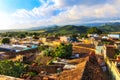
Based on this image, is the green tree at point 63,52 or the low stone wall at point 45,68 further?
the green tree at point 63,52

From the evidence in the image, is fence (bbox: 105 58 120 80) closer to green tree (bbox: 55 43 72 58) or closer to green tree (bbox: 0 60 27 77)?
green tree (bbox: 0 60 27 77)

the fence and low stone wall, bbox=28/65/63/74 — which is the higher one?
the fence

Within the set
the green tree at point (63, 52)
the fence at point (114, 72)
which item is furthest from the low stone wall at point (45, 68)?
the green tree at point (63, 52)

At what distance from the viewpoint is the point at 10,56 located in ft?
110

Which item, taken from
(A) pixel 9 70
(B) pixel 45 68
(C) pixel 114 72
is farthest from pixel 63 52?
(A) pixel 9 70

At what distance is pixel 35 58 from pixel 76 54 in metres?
6.06

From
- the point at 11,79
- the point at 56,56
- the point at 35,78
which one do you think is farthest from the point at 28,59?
the point at 11,79

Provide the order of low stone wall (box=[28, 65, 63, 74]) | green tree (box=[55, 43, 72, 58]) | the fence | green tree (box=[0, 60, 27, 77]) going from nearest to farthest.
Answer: the fence
green tree (box=[0, 60, 27, 77])
low stone wall (box=[28, 65, 63, 74])
green tree (box=[55, 43, 72, 58])

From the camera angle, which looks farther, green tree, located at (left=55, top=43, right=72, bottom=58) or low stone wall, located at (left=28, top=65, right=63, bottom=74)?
green tree, located at (left=55, top=43, right=72, bottom=58)

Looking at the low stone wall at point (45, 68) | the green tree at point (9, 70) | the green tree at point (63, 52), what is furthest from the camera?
the green tree at point (63, 52)

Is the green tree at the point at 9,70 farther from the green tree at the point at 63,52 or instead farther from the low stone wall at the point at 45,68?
the green tree at the point at 63,52

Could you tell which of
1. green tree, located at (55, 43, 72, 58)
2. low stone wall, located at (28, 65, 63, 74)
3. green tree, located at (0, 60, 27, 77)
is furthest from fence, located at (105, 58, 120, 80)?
green tree, located at (55, 43, 72, 58)

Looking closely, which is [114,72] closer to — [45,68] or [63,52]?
[45,68]

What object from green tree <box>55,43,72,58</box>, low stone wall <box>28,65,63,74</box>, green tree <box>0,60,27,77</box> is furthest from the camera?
green tree <box>55,43,72,58</box>
